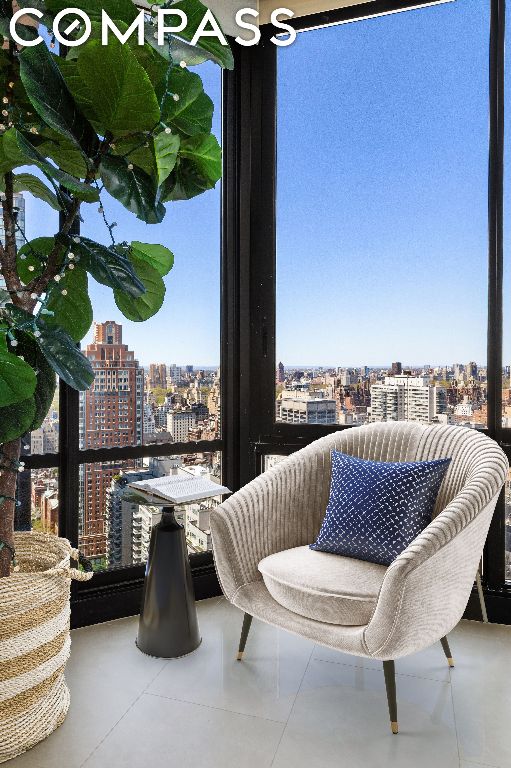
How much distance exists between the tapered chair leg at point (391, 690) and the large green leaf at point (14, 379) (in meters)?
1.28

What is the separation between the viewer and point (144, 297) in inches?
76.5

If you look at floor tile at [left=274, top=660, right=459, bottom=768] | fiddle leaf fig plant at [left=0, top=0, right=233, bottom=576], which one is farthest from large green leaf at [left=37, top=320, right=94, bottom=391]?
floor tile at [left=274, top=660, right=459, bottom=768]

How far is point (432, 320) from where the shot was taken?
258 cm

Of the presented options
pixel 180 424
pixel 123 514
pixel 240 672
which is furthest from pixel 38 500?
pixel 240 672

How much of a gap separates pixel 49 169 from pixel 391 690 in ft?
5.63

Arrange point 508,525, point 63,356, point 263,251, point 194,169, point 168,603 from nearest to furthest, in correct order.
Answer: point 63,356 → point 194,169 → point 168,603 → point 508,525 → point 263,251

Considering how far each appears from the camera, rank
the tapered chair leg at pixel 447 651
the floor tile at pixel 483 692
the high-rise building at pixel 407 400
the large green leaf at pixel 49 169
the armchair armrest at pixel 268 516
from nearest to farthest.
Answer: the large green leaf at pixel 49 169 → the floor tile at pixel 483 692 → the armchair armrest at pixel 268 516 → the tapered chair leg at pixel 447 651 → the high-rise building at pixel 407 400

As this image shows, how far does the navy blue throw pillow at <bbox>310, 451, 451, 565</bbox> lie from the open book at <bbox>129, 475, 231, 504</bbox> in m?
0.45

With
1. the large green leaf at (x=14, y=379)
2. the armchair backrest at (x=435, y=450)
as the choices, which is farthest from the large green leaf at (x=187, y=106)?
the armchair backrest at (x=435, y=450)

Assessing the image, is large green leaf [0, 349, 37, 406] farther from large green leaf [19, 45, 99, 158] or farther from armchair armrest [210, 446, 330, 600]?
armchair armrest [210, 446, 330, 600]

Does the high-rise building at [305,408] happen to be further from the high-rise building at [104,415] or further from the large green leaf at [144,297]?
the large green leaf at [144,297]

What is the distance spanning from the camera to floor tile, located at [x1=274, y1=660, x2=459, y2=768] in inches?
62.1

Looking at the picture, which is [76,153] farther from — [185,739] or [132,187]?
[185,739]

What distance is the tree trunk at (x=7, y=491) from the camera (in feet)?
5.37
